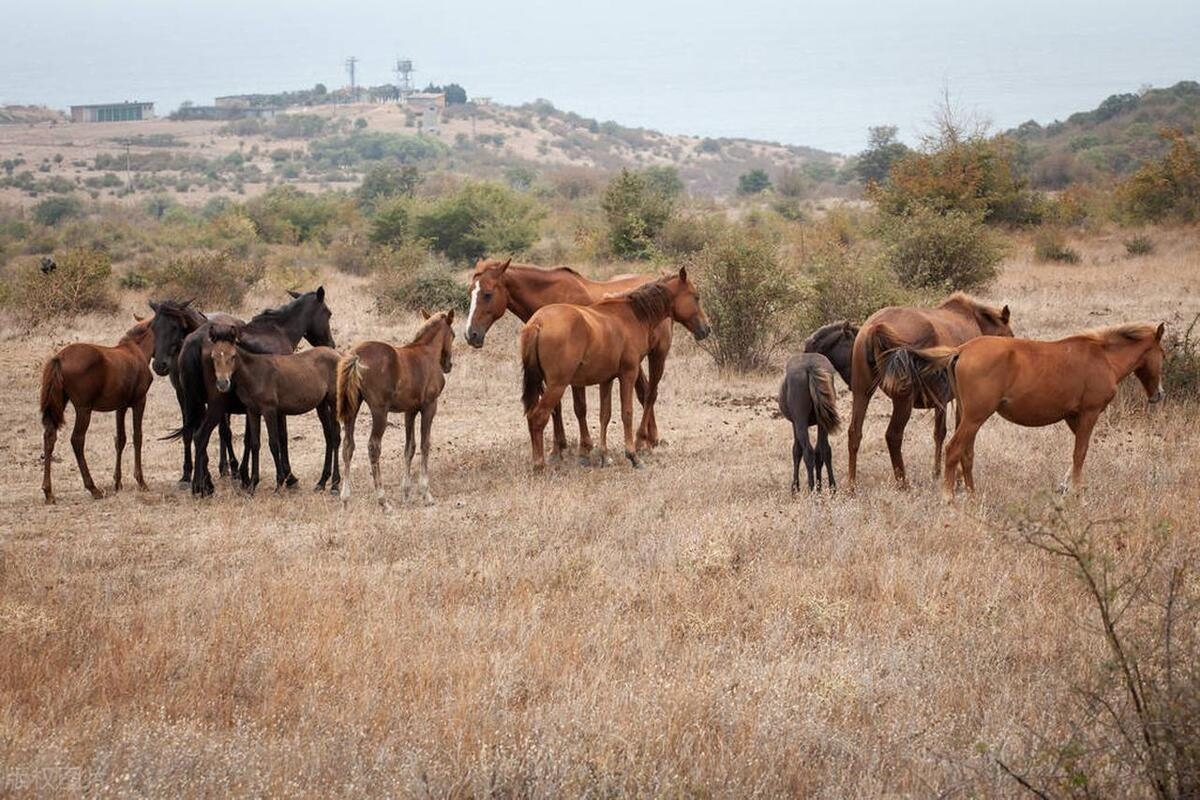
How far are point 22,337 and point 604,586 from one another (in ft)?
52.3

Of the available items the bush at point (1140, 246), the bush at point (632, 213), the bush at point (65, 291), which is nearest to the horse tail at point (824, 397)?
the bush at point (65, 291)

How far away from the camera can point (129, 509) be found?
10445mm

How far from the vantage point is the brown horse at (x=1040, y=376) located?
364 inches

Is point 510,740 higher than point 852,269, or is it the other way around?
point 852,269

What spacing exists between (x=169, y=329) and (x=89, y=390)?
1047 millimetres

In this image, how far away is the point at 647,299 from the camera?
12250 mm

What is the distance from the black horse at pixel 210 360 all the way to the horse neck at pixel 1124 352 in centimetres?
728

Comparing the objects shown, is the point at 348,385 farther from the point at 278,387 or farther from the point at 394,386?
the point at 278,387

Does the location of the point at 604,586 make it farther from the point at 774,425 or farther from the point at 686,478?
the point at 774,425

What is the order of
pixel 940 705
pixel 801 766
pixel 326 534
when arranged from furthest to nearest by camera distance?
1. pixel 326 534
2. pixel 940 705
3. pixel 801 766

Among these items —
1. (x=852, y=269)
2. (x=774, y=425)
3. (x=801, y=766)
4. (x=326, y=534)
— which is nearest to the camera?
(x=801, y=766)

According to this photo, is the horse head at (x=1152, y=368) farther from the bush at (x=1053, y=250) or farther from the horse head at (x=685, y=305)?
the bush at (x=1053, y=250)

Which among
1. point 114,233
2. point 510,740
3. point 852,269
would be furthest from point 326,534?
point 114,233

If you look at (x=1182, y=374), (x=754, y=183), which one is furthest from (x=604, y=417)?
(x=754, y=183)
